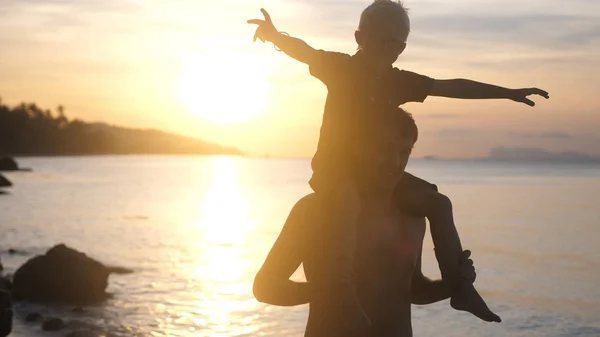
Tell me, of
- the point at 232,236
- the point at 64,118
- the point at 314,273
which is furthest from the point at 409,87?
the point at 64,118

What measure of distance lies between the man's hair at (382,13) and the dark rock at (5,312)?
12.7 m

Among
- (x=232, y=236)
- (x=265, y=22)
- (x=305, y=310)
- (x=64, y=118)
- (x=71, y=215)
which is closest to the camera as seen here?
(x=265, y=22)

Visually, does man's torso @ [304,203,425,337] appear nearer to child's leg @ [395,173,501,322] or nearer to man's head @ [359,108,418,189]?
child's leg @ [395,173,501,322]

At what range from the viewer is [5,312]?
1551 centimetres

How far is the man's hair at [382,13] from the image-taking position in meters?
4.32

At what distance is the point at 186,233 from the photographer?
46375 mm

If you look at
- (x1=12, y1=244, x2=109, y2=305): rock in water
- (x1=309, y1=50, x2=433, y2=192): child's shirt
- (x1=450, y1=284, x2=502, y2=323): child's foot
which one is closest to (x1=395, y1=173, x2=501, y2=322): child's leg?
(x1=450, y1=284, x2=502, y2=323): child's foot

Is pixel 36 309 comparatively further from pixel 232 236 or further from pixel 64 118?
pixel 64 118

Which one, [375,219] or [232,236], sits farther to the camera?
[232,236]

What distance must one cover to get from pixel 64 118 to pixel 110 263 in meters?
173

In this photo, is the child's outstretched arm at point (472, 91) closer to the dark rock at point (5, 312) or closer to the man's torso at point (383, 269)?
the man's torso at point (383, 269)

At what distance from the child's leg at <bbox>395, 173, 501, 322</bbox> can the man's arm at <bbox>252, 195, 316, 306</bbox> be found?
0.60 meters

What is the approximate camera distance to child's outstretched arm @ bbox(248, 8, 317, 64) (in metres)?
4.31

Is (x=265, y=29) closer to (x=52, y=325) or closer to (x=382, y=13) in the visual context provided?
(x=382, y=13)
